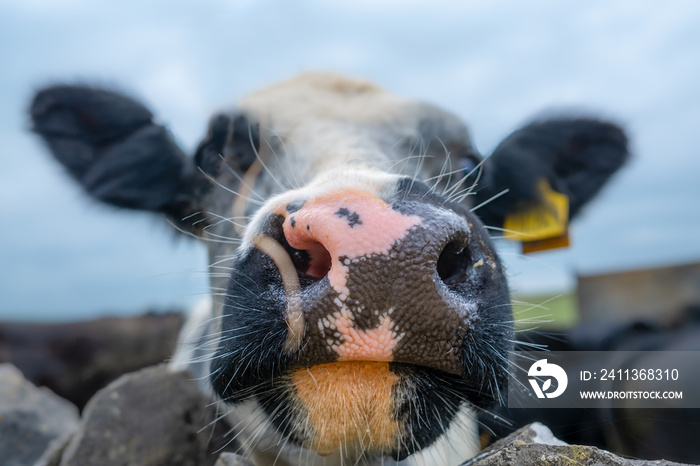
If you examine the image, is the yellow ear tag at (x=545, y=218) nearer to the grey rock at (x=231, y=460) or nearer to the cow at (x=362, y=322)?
the cow at (x=362, y=322)

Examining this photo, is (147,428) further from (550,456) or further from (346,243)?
(550,456)

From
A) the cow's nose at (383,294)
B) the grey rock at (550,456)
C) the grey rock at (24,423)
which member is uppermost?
the cow's nose at (383,294)

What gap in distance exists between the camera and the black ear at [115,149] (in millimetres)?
3137

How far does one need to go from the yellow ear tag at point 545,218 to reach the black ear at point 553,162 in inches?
1.5

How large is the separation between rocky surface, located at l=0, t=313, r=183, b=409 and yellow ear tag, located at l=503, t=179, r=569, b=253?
560 centimetres

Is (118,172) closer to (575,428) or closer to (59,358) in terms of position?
(575,428)

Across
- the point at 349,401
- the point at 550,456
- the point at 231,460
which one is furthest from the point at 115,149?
the point at 550,456

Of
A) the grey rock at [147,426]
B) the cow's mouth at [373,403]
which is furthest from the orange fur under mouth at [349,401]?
the grey rock at [147,426]

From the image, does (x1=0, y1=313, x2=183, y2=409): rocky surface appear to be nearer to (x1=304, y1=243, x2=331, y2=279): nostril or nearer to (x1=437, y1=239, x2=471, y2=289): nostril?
(x1=304, y1=243, x2=331, y2=279): nostril

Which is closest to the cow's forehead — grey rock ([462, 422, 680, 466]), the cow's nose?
the cow's nose

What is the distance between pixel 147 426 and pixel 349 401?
1376mm

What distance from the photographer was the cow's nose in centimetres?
133

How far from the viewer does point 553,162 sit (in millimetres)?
3609

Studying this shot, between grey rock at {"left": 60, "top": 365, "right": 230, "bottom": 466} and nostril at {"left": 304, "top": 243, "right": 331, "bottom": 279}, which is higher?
nostril at {"left": 304, "top": 243, "right": 331, "bottom": 279}
